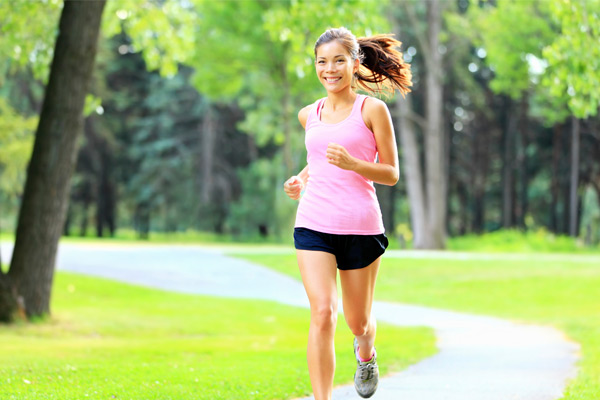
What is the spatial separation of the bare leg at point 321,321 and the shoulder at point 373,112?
80 centimetres

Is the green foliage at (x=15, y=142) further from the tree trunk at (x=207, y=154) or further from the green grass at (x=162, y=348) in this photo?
the tree trunk at (x=207, y=154)

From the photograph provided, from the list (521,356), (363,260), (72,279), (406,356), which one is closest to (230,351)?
(406,356)

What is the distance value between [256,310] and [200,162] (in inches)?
1459

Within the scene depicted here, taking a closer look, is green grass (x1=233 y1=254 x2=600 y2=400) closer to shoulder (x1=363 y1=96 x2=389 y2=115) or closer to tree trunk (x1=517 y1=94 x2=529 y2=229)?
shoulder (x1=363 y1=96 x2=389 y2=115)

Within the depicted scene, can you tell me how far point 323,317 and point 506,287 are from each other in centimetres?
1689

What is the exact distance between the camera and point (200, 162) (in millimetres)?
52875

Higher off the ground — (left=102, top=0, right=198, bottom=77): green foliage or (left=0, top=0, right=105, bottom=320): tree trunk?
(left=102, top=0, right=198, bottom=77): green foliage

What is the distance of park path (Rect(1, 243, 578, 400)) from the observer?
739 centimetres

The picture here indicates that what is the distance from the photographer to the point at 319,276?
195 inches

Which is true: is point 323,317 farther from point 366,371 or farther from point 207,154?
point 207,154

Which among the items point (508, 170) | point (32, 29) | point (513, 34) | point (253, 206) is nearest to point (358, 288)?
point (32, 29)

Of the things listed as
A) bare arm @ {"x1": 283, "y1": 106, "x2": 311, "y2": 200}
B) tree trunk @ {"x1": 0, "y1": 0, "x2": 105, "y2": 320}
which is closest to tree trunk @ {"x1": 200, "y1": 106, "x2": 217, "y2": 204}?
tree trunk @ {"x1": 0, "y1": 0, "x2": 105, "y2": 320}

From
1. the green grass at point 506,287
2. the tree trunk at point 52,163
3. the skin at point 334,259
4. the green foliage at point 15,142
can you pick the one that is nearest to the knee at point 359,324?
the skin at point 334,259

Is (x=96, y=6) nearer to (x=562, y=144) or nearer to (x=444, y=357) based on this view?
(x=444, y=357)
